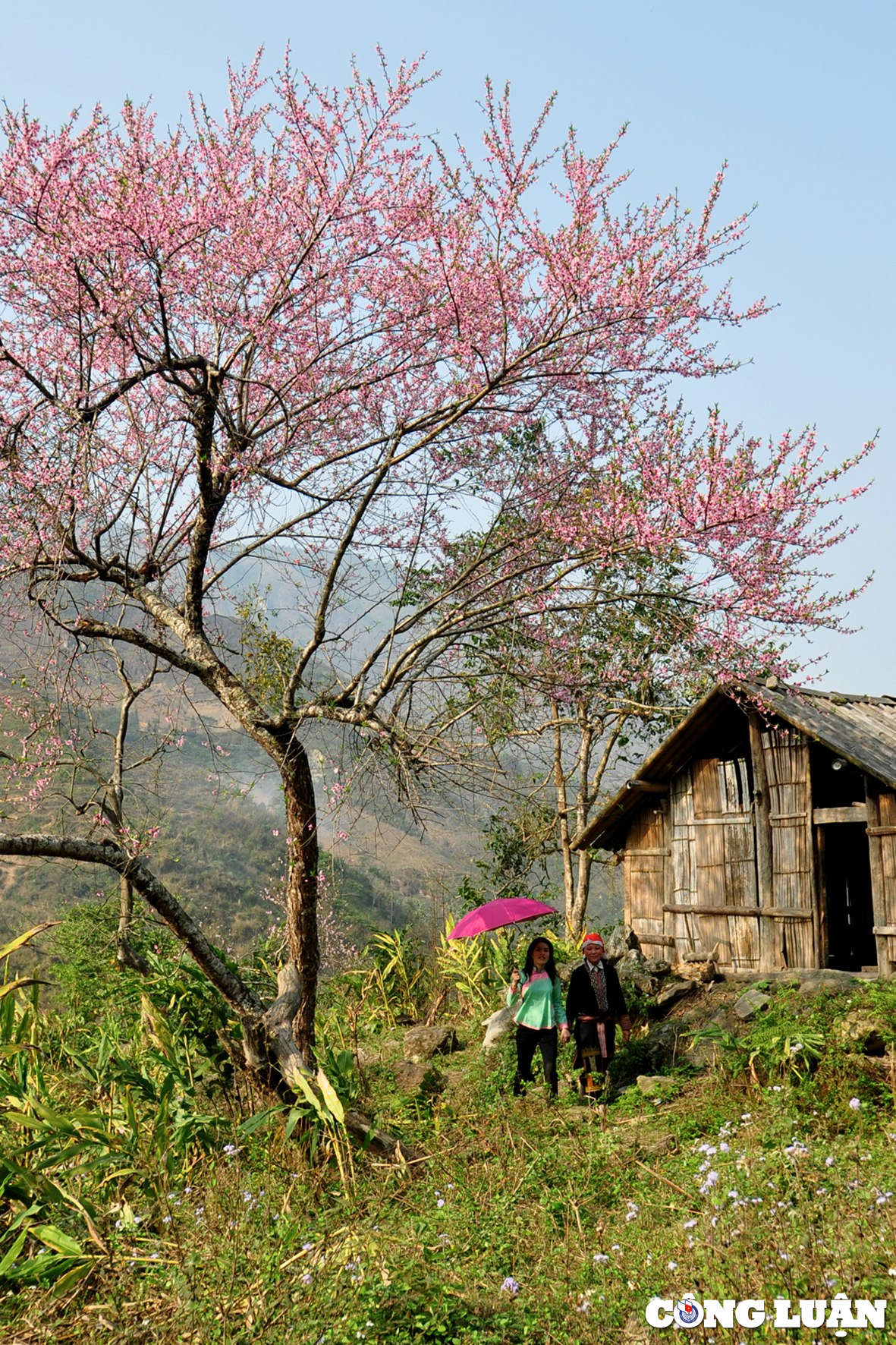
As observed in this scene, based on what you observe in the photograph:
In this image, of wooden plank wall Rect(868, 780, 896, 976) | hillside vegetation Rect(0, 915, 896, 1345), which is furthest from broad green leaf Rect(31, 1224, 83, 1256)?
wooden plank wall Rect(868, 780, 896, 976)

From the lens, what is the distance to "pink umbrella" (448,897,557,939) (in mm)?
9984

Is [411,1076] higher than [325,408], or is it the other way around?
[325,408]

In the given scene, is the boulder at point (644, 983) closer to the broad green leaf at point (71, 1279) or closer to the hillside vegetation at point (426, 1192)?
the hillside vegetation at point (426, 1192)

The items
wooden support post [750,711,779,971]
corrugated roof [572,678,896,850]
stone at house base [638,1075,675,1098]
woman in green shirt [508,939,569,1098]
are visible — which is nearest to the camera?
stone at house base [638,1075,675,1098]

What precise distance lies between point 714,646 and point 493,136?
13.8 ft

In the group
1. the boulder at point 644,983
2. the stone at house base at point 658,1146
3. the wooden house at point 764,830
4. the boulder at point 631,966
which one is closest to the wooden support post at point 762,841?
the wooden house at point 764,830

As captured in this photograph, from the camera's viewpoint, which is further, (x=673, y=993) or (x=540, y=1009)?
(x=673, y=993)

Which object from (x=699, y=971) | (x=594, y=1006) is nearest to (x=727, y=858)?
(x=699, y=971)

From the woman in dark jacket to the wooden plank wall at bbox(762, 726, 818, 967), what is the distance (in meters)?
4.15

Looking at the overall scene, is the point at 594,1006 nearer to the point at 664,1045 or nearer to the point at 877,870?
the point at 664,1045

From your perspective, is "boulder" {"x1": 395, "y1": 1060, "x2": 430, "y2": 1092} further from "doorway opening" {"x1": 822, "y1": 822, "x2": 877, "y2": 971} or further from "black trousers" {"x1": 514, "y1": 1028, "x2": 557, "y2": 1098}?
"doorway opening" {"x1": 822, "y1": 822, "x2": 877, "y2": 971}

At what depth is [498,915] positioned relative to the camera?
1017cm

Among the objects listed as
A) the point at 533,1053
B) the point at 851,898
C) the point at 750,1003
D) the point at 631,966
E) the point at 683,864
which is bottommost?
the point at 533,1053

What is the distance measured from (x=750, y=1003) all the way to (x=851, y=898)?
6.89m
